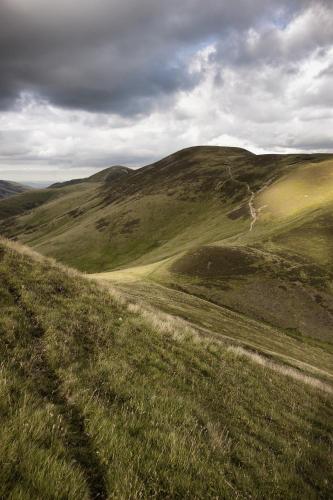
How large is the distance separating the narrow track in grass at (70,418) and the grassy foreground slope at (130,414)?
0.08 feet

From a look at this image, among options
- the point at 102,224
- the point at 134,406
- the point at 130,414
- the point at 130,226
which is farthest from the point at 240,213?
the point at 130,414

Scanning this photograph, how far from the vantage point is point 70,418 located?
20.5ft

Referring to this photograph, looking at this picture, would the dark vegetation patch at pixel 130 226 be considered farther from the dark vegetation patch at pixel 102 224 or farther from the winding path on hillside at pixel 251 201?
the winding path on hillside at pixel 251 201

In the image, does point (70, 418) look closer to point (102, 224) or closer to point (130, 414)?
point (130, 414)

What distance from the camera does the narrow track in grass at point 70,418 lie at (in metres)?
5.01

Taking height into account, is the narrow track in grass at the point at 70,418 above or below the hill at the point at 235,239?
above

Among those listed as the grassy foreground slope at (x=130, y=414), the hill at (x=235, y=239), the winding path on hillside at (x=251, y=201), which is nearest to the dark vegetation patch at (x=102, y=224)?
the hill at (x=235, y=239)

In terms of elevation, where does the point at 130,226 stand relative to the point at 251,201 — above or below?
below

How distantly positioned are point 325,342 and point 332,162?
346 ft

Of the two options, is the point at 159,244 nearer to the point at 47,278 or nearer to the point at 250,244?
the point at 250,244

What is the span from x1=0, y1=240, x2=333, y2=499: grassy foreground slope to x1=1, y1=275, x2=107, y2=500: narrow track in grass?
0.08ft

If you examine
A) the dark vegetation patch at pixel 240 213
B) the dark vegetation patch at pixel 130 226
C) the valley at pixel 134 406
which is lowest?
the dark vegetation patch at pixel 130 226

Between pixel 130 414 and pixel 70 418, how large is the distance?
129 centimetres

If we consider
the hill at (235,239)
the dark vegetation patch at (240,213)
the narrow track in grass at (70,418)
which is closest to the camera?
the narrow track in grass at (70,418)
